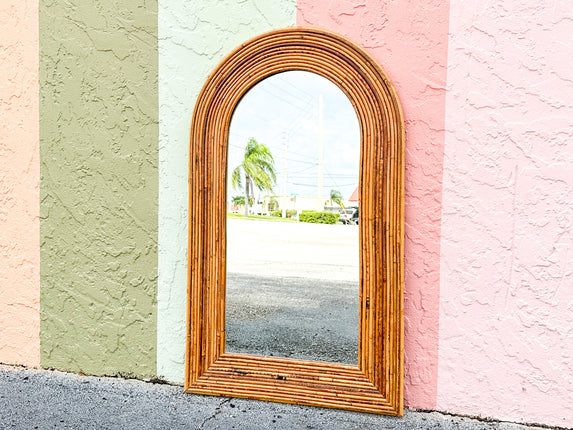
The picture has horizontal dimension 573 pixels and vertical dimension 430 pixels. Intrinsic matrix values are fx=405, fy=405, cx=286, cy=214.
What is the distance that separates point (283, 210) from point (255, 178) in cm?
51

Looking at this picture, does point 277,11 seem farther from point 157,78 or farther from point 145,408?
point 145,408

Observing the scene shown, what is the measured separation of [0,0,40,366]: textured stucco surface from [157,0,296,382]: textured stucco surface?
1076 millimetres

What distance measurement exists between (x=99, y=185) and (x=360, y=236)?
6.49ft

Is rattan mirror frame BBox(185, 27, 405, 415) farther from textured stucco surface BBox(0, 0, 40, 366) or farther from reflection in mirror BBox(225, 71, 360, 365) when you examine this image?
textured stucco surface BBox(0, 0, 40, 366)

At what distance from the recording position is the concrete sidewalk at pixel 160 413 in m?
2.45

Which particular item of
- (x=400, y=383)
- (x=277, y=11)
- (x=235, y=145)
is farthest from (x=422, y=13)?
(x=400, y=383)

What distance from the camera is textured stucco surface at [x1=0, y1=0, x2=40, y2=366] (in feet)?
10.5

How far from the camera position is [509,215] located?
2508 millimetres

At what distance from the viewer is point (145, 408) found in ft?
8.66

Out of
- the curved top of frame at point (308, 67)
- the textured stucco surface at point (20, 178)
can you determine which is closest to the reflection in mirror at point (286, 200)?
the curved top of frame at point (308, 67)

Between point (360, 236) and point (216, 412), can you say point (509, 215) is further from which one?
point (216, 412)

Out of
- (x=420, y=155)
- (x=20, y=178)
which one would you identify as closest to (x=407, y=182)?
(x=420, y=155)

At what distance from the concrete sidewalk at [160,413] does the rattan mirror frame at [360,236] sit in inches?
3.3

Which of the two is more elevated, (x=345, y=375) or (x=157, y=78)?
(x=157, y=78)
